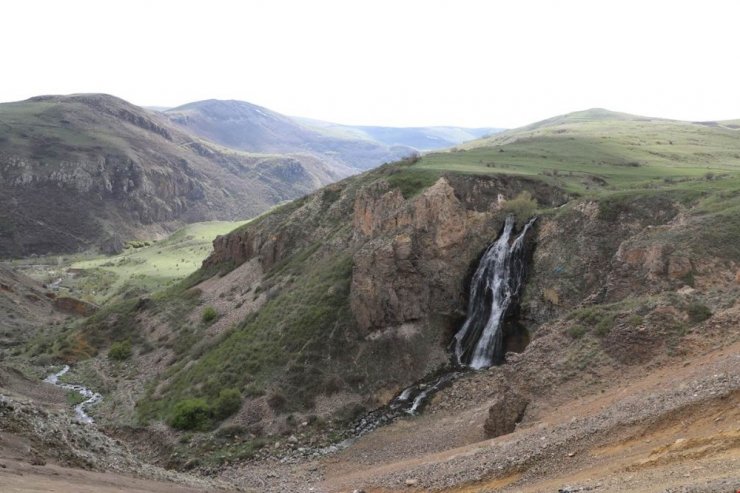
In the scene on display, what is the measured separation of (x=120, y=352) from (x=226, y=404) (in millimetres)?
21056

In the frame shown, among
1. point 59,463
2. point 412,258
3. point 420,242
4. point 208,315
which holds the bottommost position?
point 208,315

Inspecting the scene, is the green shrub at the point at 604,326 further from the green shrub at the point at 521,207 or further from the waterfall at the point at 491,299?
the green shrub at the point at 521,207

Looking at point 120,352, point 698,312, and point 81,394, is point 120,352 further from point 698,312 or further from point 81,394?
point 698,312

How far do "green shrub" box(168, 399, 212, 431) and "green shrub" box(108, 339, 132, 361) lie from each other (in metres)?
18.2

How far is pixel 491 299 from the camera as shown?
130ft

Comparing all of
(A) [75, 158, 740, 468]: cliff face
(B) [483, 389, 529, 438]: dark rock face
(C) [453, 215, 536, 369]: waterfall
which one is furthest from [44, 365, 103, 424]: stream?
(B) [483, 389, 529, 438]: dark rock face

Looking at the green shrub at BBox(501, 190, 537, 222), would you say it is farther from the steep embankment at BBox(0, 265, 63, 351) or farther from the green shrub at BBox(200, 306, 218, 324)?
the steep embankment at BBox(0, 265, 63, 351)

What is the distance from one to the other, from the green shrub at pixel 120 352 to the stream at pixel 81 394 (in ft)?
12.8

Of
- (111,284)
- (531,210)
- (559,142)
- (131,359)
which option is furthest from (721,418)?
(111,284)

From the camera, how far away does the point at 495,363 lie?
117 feet

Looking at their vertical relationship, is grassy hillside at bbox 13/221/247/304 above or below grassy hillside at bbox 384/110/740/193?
below

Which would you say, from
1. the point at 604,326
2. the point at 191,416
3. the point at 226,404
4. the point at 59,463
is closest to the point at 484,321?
the point at 604,326

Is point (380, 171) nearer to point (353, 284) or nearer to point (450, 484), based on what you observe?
point (353, 284)

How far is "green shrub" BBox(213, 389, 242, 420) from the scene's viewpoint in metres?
34.2
